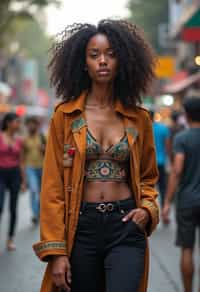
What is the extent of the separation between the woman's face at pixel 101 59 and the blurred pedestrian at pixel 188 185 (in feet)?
8.25

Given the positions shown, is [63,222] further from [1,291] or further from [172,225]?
[172,225]

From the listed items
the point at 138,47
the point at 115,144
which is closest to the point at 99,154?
the point at 115,144

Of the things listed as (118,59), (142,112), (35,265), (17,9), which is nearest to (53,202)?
(142,112)

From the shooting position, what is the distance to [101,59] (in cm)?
415

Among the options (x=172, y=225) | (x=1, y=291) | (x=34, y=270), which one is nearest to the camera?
(x=1, y=291)

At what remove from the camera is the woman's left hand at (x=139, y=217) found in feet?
13.3

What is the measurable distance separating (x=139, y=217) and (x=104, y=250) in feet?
0.79

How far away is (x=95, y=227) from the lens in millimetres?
3994

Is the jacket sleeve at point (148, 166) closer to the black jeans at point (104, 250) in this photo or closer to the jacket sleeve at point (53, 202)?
the black jeans at point (104, 250)

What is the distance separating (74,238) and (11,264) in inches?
210

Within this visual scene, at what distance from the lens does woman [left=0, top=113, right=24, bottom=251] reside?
34.2 feet

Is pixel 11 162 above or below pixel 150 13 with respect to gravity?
below

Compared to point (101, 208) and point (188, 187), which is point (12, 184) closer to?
point (188, 187)

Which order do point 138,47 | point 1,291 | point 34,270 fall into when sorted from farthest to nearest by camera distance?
point 34,270 < point 1,291 < point 138,47
